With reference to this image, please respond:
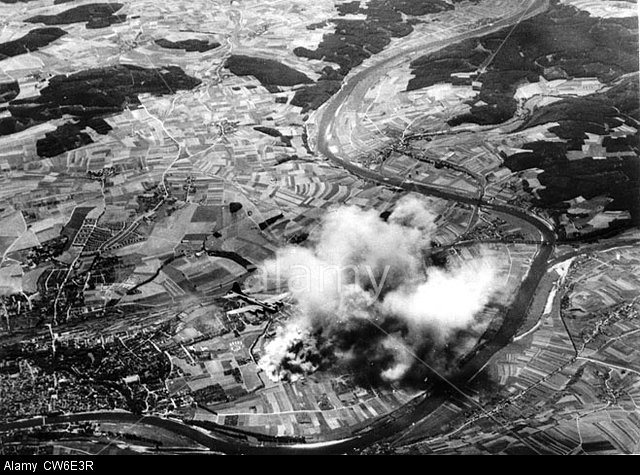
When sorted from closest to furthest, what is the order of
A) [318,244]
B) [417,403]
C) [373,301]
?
[417,403] → [373,301] → [318,244]

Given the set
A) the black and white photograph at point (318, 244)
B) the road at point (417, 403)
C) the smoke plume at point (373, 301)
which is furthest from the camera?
the smoke plume at point (373, 301)

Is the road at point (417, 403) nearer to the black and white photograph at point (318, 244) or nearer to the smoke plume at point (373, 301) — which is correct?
the black and white photograph at point (318, 244)

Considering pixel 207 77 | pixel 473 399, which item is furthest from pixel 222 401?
pixel 207 77

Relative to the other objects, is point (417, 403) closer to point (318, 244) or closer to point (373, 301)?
point (373, 301)

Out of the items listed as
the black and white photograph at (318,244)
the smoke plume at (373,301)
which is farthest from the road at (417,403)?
the smoke plume at (373,301)

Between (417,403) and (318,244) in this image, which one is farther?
(318,244)

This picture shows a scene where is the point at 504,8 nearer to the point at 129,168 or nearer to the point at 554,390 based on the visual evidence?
the point at 129,168

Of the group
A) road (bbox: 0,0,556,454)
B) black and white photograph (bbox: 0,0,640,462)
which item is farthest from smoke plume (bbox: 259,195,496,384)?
road (bbox: 0,0,556,454)

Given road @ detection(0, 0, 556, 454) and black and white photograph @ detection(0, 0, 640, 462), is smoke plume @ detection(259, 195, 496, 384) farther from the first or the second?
road @ detection(0, 0, 556, 454)

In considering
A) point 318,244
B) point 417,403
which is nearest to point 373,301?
point 318,244
